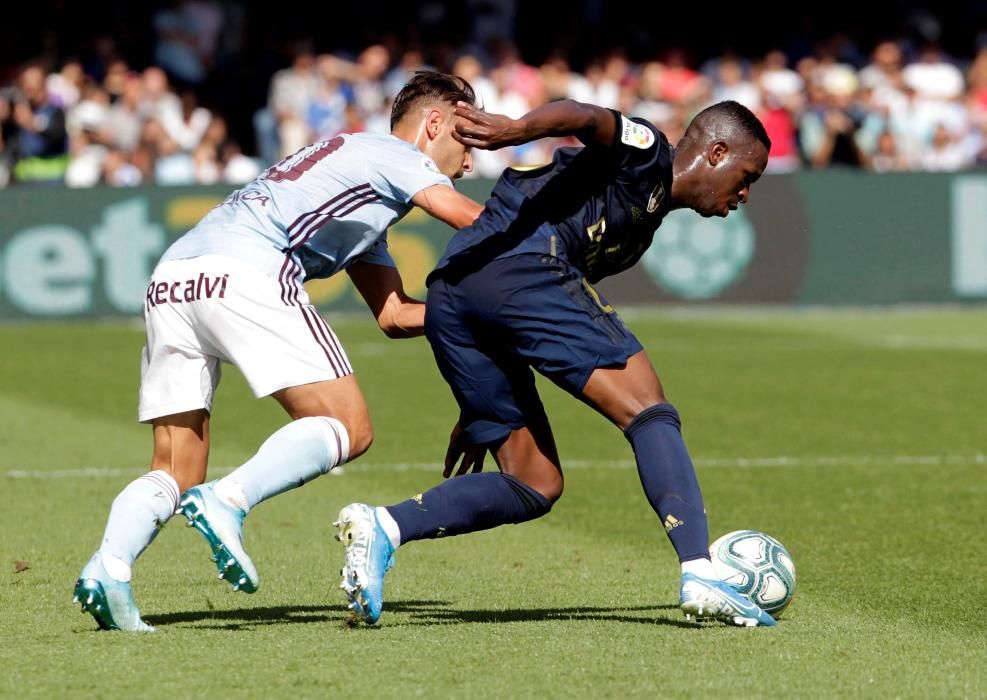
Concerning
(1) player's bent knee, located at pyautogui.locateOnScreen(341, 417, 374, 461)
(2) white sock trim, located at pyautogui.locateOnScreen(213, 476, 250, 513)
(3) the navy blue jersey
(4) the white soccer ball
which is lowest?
(4) the white soccer ball

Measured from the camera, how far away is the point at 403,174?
5508mm

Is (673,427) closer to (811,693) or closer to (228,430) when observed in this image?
(811,693)

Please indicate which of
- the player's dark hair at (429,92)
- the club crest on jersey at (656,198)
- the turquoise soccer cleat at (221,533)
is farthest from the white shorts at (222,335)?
the club crest on jersey at (656,198)

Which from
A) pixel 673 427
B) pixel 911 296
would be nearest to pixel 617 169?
pixel 673 427

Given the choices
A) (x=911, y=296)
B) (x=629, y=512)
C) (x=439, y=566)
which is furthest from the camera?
(x=911, y=296)

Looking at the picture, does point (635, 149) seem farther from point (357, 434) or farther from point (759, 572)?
point (759, 572)

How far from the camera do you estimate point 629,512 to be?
826cm

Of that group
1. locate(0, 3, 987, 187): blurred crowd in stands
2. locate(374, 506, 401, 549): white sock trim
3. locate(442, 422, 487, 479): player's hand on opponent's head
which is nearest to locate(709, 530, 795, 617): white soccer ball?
locate(442, 422, 487, 479): player's hand on opponent's head

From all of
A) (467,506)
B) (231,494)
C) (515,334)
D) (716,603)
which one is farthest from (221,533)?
(716,603)

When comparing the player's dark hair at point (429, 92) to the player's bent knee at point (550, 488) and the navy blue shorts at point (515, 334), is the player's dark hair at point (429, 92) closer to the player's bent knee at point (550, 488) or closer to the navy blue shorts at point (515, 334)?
the navy blue shorts at point (515, 334)

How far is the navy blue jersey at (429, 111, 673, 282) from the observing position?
5465 millimetres

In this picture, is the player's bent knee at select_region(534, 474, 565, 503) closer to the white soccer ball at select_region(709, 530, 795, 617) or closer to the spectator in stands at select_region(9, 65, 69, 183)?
the white soccer ball at select_region(709, 530, 795, 617)

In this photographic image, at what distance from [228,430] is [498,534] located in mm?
3812

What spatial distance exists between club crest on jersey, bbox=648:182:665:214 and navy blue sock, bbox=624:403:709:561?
601 mm
